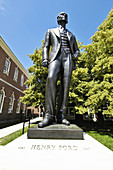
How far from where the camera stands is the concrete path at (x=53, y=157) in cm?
134

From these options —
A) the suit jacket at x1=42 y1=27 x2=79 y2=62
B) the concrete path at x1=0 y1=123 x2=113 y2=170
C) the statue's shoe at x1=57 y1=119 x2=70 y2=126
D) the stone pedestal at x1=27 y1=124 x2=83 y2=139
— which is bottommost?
the concrete path at x1=0 y1=123 x2=113 y2=170

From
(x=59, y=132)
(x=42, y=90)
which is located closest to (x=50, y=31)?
(x=59, y=132)

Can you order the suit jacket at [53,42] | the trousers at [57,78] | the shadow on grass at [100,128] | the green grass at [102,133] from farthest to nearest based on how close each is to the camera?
the shadow on grass at [100,128]
the green grass at [102,133]
the suit jacket at [53,42]
the trousers at [57,78]

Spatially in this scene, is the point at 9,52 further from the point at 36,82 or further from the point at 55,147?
the point at 55,147

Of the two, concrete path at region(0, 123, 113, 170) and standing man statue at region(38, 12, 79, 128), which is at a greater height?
standing man statue at region(38, 12, 79, 128)

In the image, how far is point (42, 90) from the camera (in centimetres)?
1125

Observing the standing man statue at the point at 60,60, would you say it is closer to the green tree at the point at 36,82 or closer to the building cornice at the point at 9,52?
the green tree at the point at 36,82

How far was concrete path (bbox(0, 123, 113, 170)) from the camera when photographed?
1.34m

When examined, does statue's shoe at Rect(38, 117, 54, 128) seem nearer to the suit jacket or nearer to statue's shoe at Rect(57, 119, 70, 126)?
statue's shoe at Rect(57, 119, 70, 126)

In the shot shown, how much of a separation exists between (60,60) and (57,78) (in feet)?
1.77

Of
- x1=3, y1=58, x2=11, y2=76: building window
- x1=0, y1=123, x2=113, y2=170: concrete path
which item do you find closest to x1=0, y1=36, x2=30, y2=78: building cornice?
x1=3, y1=58, x2=11, y2=76: building window

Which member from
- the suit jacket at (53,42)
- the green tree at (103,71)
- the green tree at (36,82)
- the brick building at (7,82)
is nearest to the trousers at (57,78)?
the suit jacket at (53,42)

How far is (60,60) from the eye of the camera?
9.99 feet

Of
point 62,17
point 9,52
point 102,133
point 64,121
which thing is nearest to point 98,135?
point 102,133
